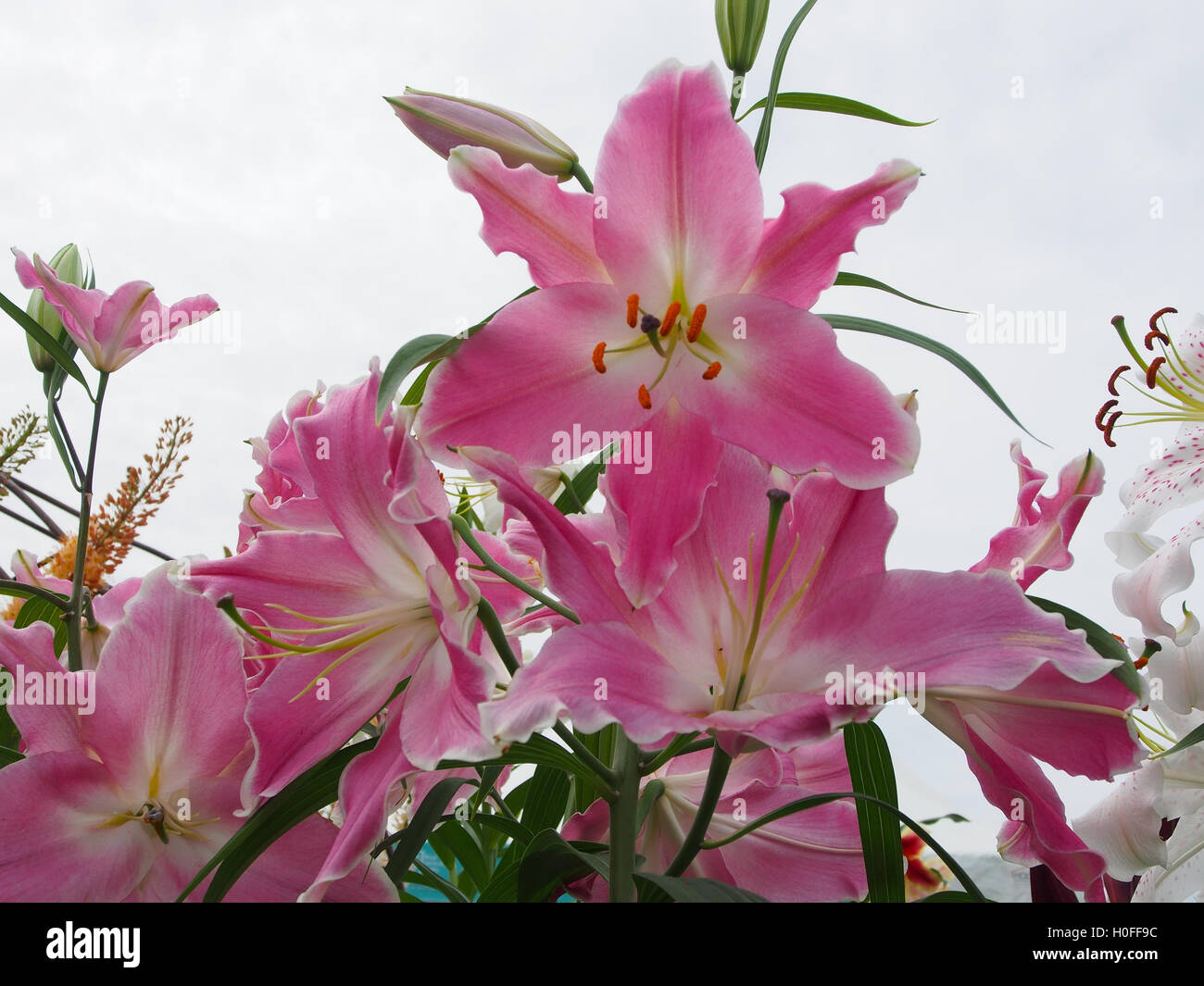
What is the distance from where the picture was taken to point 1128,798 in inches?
26.7

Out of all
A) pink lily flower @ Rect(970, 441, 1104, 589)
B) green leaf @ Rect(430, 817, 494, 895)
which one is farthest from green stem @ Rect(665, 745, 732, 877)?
green leaf @ Rect(430, 817, 494, 895)

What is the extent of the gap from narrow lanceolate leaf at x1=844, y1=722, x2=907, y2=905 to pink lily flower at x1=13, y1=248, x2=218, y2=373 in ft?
2.10

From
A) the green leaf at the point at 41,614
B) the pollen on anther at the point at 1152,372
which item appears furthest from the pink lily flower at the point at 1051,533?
the green leaf at the point at 41,614

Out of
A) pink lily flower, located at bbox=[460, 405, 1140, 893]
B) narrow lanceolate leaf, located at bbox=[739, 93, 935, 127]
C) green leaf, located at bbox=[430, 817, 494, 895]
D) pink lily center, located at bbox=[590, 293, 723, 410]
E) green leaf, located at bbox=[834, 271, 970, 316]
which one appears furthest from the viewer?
green leaf, located at bbox=[430, 817, 494, 895]

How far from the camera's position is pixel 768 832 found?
2.39 feet

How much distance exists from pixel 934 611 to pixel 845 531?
8cm

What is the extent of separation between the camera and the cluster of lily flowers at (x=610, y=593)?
504mm

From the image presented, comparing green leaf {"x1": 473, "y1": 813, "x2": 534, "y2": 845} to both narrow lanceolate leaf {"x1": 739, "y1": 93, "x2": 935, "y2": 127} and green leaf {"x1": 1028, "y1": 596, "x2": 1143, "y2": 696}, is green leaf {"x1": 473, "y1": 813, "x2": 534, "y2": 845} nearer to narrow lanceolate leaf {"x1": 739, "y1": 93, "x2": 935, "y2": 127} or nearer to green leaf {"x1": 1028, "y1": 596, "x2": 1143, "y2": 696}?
green leaf {"x1": 1028, "y1": 596, "x2": 1143, "y2": 696}

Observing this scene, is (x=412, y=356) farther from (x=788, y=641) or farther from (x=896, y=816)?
(x=896, y=816)

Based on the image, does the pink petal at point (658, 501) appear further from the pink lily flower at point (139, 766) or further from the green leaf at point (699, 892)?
the pink lily flower at point (139, 766)

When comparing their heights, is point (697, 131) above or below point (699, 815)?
above

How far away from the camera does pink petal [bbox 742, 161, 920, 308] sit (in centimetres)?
53
